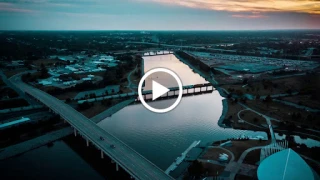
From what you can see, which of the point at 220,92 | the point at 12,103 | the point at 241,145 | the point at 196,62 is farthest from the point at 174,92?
the point at 196,62

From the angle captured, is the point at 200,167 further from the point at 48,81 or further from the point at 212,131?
the point at 48,81

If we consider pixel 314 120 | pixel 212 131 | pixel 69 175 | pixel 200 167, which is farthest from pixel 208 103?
pixel 69 175

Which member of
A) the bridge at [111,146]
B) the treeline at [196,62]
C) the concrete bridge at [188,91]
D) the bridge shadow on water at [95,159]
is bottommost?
the bridge shadow on water at [95,159]

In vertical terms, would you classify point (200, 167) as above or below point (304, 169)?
below

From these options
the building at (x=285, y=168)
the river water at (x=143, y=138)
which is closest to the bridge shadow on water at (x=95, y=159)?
the river water at (x=143, y=138)

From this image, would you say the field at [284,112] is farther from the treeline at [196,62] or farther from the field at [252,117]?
the treeline at [196,62]

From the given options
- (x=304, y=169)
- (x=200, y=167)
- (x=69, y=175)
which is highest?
(x=304, y=169)
